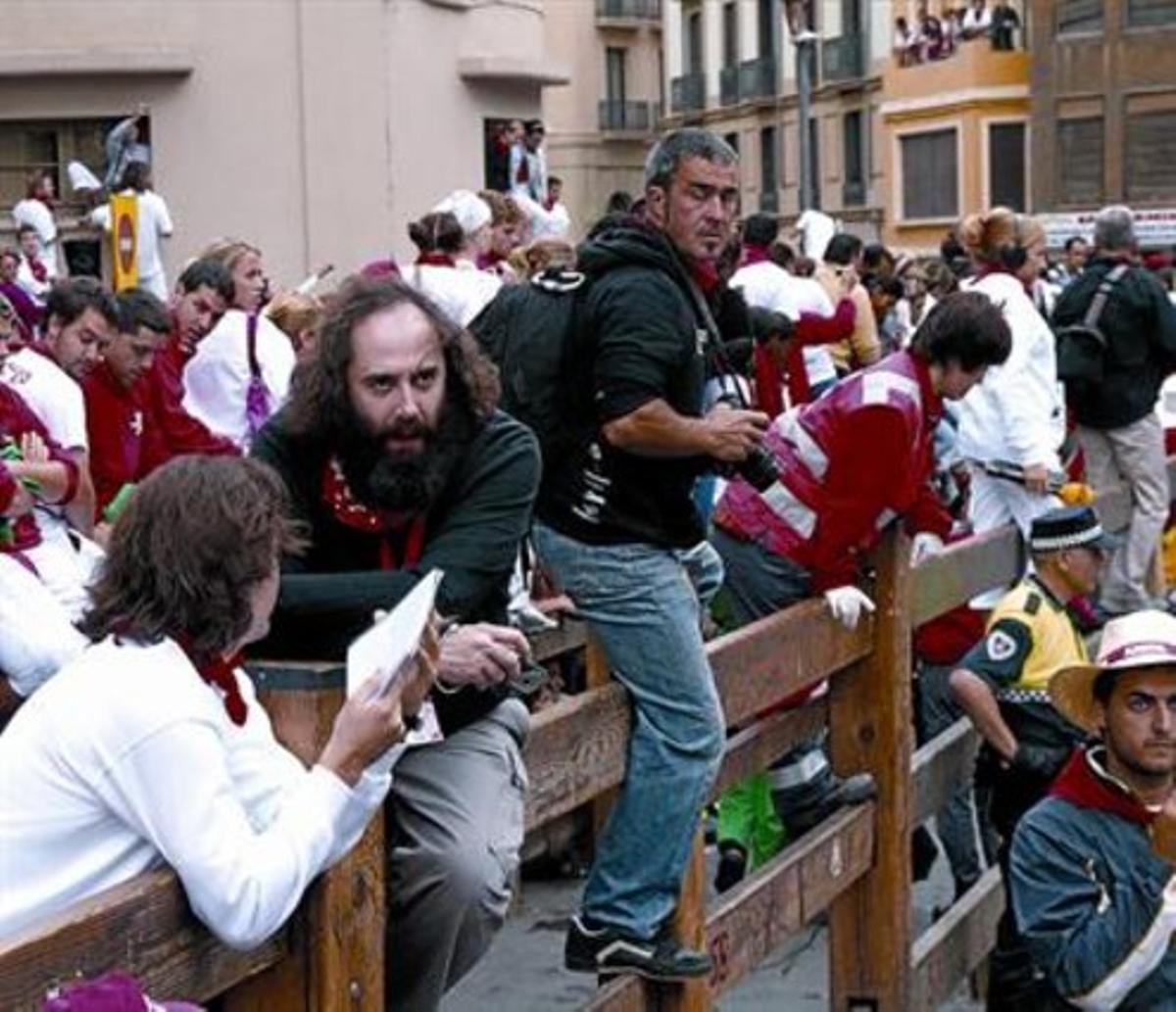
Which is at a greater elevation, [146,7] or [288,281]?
[146,7]

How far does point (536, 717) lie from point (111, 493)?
13.4ft

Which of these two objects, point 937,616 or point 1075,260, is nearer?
point 937,616

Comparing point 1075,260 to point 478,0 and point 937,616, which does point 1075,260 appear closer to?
point 478,0

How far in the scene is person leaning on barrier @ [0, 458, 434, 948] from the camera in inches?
136

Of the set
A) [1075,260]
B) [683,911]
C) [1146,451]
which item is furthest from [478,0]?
[683,911]

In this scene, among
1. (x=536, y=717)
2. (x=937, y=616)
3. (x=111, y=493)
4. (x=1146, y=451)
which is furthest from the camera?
(x=1146, y=451)

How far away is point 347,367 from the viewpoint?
4523 mm

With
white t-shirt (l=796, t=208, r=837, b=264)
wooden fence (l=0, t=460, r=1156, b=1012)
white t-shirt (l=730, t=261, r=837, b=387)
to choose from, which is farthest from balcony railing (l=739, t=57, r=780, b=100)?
wooden fence (l=0, t=460, r=1156, b=1012)

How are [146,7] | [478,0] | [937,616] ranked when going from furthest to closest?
[478,0] < [146,7] < [937,616]

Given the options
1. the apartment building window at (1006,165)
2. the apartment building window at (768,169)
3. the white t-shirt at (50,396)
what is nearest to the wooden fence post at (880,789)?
the white t-shirt at (50,396)

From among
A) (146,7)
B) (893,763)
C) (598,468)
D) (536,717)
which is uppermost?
(146,7)

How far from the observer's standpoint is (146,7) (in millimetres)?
19094

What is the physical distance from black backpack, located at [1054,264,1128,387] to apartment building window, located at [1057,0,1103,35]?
4392 cm

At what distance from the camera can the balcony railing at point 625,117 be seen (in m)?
78.8
